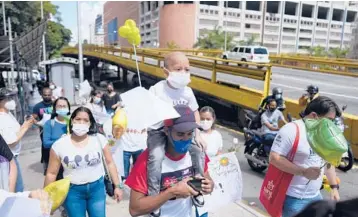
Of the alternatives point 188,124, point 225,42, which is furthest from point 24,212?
point 225,42

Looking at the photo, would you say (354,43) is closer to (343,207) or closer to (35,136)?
(35,136)

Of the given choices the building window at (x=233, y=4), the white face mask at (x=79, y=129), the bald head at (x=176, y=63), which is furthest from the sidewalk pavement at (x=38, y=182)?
the building window at (x=233, y=4)

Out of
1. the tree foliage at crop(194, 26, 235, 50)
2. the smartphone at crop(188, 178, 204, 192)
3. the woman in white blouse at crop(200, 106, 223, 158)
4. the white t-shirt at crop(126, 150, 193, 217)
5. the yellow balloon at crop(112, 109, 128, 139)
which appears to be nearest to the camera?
the smartphone at crop(188, 178, 204, 192)

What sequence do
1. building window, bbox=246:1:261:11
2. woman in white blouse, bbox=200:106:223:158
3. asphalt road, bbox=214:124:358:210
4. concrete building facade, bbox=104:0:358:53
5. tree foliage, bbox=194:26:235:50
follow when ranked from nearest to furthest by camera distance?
woman in white blouse, bbox=200:106:223:158, asphalt road, bbox=214:124:358:210, tree foliage, bbox=194:26:235:50, concrete building facade, bbox=104:0:358:53, building window, bbox=246:1:261:11

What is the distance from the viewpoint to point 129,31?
16.2 ft

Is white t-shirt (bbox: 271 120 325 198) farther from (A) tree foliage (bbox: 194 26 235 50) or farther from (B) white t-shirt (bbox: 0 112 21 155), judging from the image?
(A) tree foliage (bbox: 194 26 235 50)

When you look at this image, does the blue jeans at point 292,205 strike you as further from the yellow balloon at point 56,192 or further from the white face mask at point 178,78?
the yellow balloon at point 56,192

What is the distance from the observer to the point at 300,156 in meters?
2.67

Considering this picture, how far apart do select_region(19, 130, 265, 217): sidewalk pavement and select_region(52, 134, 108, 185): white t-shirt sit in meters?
1.38

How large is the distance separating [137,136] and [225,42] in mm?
49513

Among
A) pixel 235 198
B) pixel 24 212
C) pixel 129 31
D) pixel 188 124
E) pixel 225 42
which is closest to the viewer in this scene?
pixel 24 212

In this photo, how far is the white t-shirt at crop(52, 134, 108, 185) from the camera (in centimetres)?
316

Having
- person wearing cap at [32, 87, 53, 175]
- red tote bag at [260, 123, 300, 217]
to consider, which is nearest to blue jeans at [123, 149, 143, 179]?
person wearing cap at [32, 87, 53, 175]

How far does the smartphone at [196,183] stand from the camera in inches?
77.8
